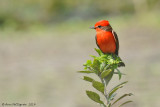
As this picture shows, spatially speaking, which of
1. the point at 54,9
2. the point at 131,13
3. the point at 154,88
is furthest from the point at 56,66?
the point at 54,9

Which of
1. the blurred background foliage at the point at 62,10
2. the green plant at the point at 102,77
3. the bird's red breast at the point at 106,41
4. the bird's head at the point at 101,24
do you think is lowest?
the green plant at the point at 102,77

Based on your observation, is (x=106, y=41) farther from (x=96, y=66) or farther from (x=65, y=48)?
(x=65, y=48)

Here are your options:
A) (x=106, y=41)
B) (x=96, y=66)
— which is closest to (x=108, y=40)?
(x=106, y=41)

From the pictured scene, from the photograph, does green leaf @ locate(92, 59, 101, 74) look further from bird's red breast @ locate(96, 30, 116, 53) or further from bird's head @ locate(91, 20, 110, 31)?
bird's red breast @ locate(96, 30, 116, 53)

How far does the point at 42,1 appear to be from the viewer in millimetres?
19984

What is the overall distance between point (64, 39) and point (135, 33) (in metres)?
2.74

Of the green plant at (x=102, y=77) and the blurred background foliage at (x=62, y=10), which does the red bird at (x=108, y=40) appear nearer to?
the green plant at (x=102, y=77)


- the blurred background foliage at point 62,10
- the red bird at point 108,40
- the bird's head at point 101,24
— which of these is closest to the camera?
the bird's head at point 101,24

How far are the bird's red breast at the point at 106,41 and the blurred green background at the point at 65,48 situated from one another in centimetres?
454

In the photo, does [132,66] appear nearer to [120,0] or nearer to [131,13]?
[131,13]

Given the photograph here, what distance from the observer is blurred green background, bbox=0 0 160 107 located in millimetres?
7914

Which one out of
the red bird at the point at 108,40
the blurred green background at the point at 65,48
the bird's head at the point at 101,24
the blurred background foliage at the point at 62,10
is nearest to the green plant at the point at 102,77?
the bird's head at the point at 101,24

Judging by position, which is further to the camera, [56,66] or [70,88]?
[56,66]

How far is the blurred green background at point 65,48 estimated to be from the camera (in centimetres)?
791
